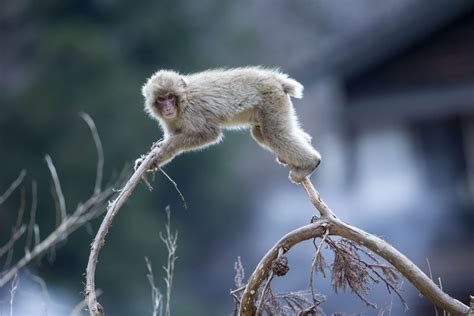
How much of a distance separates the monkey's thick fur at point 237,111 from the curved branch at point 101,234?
0.77 m

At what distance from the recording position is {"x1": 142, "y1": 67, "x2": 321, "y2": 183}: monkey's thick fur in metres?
6.38

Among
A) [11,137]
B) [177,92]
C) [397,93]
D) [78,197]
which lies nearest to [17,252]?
[78,197]

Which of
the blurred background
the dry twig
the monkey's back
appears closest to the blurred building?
the blurred background

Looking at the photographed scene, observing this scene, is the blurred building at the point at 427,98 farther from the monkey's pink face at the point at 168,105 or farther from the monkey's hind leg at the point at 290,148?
the monkey's pink face at the point at 168,105

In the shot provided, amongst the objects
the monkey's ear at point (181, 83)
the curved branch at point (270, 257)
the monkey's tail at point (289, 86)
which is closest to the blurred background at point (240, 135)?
the monkey's tail at point (289, 86)

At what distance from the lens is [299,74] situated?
690 inches

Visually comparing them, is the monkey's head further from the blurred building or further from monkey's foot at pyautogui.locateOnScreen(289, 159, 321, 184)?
the blurred building

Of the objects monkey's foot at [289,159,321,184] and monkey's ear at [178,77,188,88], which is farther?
monkey's ear at [178,77,188,88]

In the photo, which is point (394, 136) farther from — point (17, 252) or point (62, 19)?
point (62, 19)

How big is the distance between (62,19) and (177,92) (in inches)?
824

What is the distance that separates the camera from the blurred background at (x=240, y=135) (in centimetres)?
1686

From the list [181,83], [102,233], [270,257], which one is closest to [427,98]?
[181,83]

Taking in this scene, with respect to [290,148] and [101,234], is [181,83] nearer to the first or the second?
[290,148]

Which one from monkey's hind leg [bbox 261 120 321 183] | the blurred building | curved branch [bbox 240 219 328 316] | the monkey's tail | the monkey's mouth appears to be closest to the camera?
A: curved branch [bbox 240 219 328 316]
